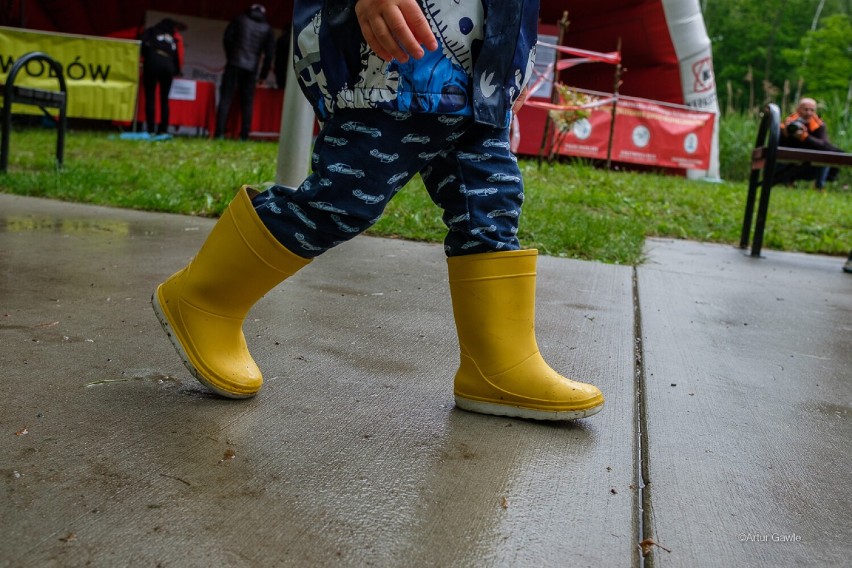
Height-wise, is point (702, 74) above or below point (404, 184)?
above

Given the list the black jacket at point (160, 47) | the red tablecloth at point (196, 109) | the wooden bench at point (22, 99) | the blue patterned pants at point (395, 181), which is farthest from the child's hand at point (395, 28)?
the red tablecloth at point (196, 109)

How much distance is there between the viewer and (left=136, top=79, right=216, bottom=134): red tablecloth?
13430mm

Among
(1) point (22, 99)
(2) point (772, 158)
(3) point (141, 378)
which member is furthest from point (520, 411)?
(1) point (22, 99)

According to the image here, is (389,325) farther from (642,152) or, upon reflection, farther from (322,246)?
(642,152)

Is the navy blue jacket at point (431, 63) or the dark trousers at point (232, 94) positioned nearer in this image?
the navy blue jacket at point (431, 63)

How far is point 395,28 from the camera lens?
1474 millimetres

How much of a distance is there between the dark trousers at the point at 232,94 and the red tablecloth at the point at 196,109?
95cm

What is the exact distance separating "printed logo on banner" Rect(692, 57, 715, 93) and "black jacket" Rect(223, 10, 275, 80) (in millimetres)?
6540

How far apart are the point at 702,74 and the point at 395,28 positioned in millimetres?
12467

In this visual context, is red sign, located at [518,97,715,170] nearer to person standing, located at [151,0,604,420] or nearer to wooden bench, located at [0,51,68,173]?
wooden bench, located at [0,51,68,173]

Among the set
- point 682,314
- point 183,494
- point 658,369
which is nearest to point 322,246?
point 183,494

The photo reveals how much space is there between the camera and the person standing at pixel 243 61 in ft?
41.5

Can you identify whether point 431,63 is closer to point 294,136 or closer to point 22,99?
point 294,136

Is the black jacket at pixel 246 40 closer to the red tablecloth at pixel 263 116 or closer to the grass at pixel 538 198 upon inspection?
the red tablecloth at pixel 263 116
